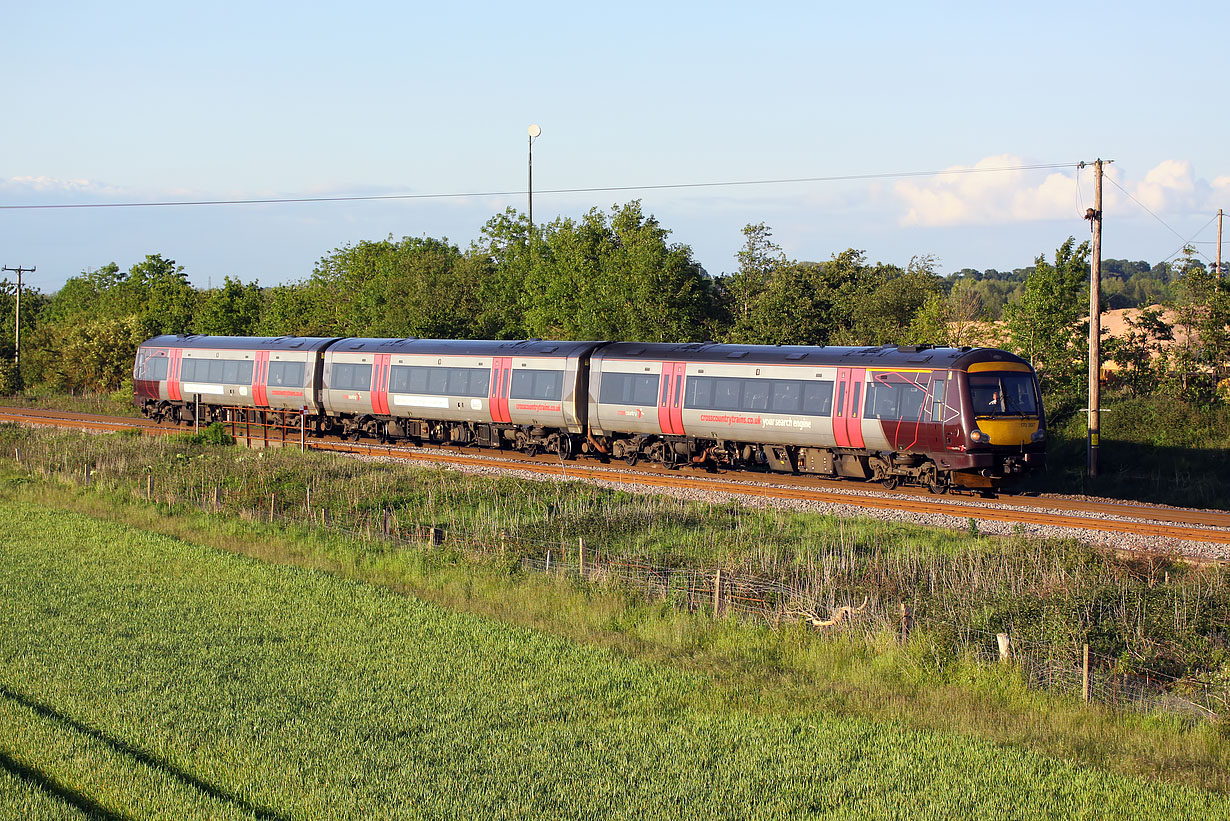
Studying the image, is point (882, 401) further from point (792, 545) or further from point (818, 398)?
point (792, 545)

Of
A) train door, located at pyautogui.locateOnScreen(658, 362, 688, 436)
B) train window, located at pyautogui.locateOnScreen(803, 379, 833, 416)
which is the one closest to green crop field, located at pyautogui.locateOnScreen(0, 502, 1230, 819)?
train window, located at pyautogui.locateOnScreen(803, 379, 833, 416)

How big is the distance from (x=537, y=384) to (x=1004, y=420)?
1288 centimetres

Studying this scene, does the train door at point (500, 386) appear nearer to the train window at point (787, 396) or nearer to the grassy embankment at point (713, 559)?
the grassy embankment at point (713, 559)

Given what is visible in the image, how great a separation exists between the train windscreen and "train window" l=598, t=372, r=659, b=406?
8.40 m

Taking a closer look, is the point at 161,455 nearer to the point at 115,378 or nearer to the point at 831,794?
the point at 831,794

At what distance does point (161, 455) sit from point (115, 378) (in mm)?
31508

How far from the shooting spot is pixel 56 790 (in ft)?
30.0

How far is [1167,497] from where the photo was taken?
25156mm

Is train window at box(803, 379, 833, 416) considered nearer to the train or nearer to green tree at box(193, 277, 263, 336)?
the train

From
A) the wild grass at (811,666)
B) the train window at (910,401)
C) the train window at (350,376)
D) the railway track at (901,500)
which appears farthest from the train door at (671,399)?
the train window at (350,376)

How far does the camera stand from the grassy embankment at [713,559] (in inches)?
431

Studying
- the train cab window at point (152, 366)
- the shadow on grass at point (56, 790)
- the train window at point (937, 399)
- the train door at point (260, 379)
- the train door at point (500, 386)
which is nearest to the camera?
the shadow on grass at point (56, 790)

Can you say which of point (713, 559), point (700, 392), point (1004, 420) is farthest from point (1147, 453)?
point (713, 559)

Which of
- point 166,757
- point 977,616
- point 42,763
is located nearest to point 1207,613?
point 977,616
